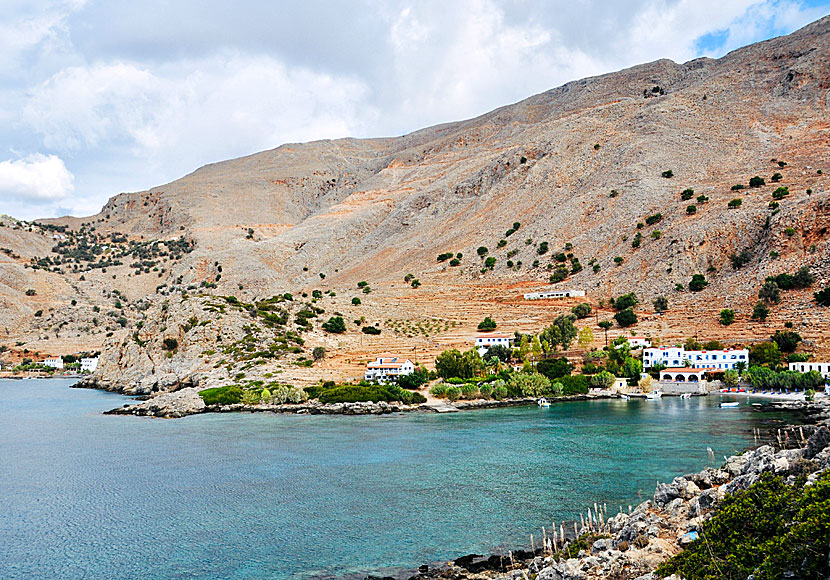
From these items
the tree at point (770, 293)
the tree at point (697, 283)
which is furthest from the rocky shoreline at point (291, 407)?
the tree at point (697, 283)

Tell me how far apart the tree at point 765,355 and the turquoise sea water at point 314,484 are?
1307 cm

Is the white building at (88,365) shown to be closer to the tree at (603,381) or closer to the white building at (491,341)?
the white building at (491,341)

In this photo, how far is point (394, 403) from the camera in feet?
175

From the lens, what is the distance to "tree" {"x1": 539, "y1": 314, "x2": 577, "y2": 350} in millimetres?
66438

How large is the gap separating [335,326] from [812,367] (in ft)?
157

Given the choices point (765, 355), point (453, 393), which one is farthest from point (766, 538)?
point (765, 355)

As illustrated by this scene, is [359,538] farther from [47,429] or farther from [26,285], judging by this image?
[26,285]

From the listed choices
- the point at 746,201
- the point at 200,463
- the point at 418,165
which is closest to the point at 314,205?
the point at 418,165

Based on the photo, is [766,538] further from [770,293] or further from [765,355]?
[770,293]

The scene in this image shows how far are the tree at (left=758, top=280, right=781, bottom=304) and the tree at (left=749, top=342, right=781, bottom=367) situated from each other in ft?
24.1

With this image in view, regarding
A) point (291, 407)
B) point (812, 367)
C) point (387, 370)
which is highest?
point (812, 367)

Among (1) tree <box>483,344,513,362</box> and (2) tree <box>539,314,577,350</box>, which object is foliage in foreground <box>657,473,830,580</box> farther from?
(2) tree <box>539,314,577,350</box>

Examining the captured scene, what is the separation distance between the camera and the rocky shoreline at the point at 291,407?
51688 mm

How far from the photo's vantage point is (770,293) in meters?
64.9
